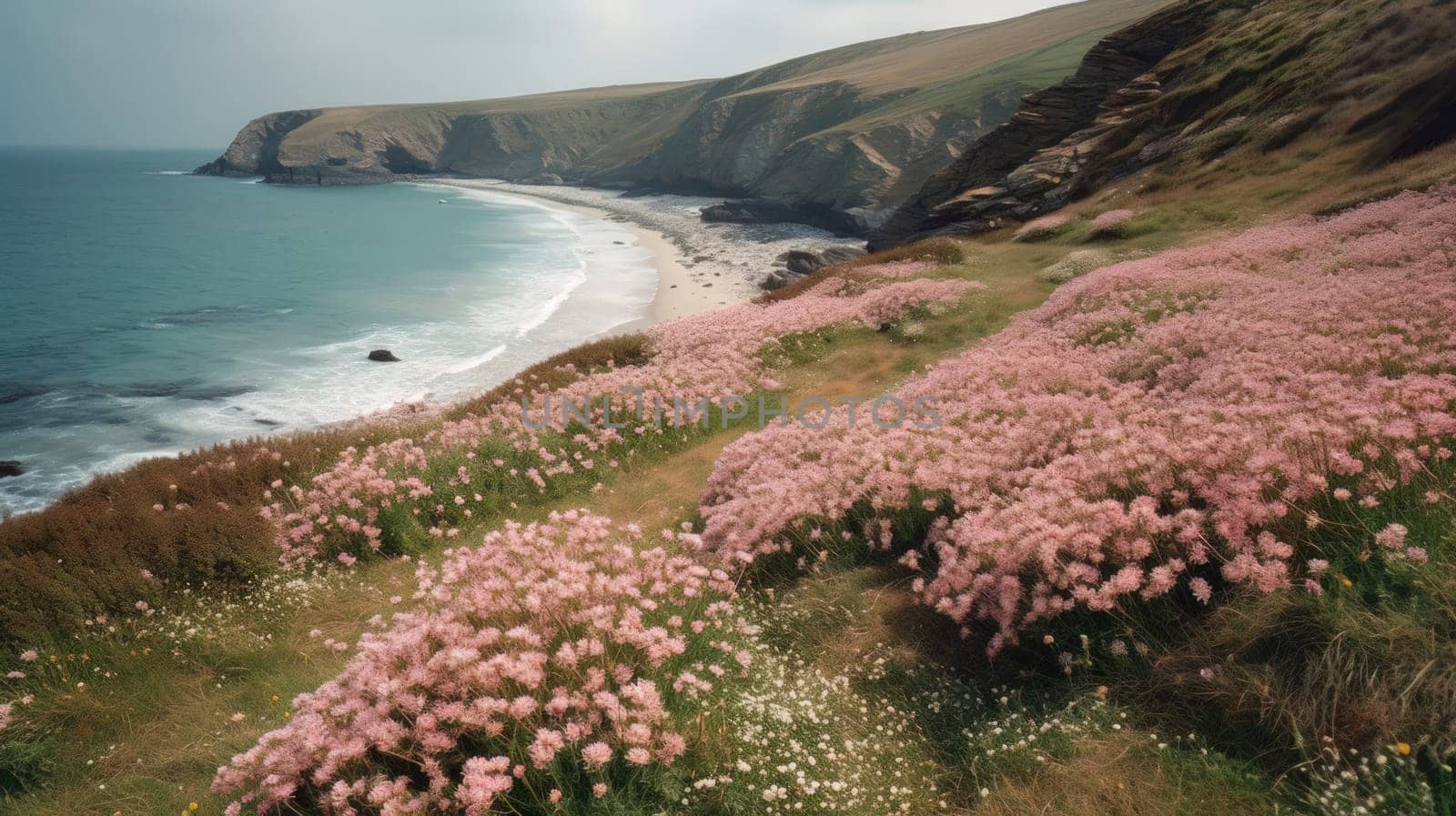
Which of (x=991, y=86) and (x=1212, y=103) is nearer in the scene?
(x=1212, y=103)

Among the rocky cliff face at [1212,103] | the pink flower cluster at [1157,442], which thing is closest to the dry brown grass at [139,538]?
the pink flower cluster at [1157,442]

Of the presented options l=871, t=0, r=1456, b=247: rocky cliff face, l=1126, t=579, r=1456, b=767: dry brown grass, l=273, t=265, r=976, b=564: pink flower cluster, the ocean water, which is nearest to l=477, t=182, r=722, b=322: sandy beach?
the ocean water

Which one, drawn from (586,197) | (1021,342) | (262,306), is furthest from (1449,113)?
(586,197)

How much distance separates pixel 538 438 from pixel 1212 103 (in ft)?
113

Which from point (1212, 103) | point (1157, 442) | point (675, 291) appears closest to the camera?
point (1157, 442)

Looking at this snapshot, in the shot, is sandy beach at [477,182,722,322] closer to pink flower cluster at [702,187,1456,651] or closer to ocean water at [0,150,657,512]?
ocean water at [0,150,657,512]

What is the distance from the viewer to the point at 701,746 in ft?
13.9

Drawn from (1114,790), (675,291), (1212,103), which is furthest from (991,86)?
(1114,790)

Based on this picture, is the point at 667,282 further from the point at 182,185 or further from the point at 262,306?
the point at 182,185

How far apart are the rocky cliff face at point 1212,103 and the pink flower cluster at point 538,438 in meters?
14.3

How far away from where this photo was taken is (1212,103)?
30.8m

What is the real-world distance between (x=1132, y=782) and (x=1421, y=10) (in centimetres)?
3548

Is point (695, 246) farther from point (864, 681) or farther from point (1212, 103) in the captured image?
point (864, 681)

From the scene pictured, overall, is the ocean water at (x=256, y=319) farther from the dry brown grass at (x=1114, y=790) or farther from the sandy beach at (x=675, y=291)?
the dry brown grass at (x=1114, y=790)
